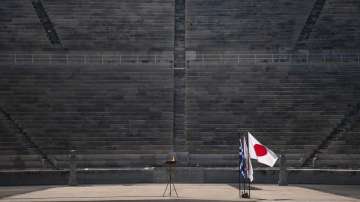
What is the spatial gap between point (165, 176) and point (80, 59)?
1231 cm

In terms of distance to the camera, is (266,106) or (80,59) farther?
(80,59)

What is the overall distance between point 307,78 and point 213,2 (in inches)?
420

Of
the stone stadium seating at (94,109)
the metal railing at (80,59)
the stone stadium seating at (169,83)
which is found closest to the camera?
the stone stadium seating at (94,109)

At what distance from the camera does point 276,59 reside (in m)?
37.0

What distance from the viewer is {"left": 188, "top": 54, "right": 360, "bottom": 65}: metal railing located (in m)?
36.7

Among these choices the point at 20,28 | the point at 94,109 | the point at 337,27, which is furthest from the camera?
the point at 337,27

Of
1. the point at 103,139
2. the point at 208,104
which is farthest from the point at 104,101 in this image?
the point at 208,104

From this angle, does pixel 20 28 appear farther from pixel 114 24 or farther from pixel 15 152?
pixel 15 152

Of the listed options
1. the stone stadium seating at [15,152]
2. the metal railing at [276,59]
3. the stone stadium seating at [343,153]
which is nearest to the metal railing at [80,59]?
the metal railing at [276,59]

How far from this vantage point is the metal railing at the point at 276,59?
1444 inches

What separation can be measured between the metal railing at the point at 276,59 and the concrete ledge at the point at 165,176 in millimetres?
11085

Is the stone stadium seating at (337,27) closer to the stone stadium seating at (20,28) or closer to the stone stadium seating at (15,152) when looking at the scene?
the stone stadium seating at (20,28)

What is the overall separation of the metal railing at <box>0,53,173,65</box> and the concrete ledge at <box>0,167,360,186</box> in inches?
428

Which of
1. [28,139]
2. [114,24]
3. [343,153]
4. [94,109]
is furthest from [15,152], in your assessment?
[343,153]
